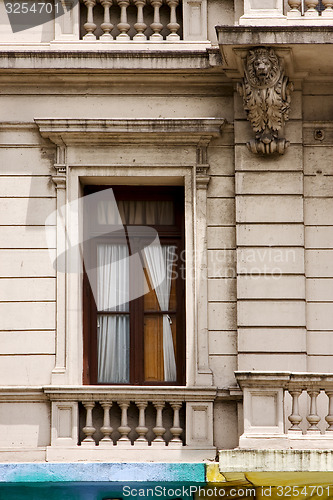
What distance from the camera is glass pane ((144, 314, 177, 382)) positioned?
61.6ft

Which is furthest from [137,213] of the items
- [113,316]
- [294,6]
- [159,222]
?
[294,6]

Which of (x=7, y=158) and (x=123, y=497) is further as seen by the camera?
(x=7, y=158)

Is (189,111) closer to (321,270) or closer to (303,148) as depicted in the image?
(303,148)

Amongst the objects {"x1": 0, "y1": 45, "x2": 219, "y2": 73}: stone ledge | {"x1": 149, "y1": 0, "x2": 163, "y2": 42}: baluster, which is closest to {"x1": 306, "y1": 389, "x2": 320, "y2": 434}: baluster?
{"x1": 0, "y1": 45, "x2": 219, "y2": 73}: stone ledge

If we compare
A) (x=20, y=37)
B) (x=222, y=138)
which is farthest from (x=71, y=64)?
(x=222, y=138)

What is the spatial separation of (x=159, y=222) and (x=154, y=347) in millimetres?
1715

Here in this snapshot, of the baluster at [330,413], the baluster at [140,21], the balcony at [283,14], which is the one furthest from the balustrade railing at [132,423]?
the balcony at [283,14]

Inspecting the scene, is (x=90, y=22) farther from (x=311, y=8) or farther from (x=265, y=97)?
(x=311, y=8)

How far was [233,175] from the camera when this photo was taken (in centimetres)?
1881

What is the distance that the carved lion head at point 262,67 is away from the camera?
18.1m

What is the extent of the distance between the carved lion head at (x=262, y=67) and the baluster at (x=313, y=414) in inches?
158

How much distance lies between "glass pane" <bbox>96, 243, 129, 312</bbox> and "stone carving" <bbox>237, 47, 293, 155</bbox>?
7.67 feet

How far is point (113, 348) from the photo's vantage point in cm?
1889

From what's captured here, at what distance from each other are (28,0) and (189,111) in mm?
2708
